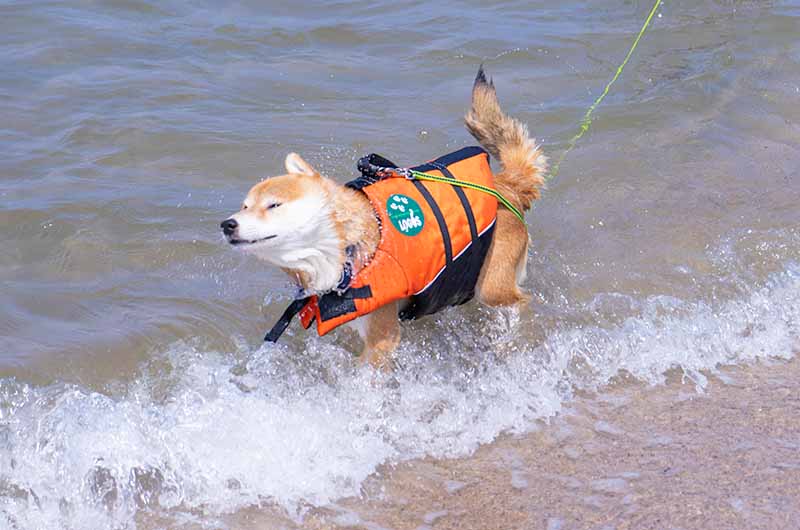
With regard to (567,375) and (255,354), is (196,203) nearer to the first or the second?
(255,354)

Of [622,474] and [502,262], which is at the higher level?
[502,262]

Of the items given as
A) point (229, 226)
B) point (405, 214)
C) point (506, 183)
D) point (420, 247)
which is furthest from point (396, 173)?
point (229, 226)

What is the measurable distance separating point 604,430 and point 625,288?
1634 mm

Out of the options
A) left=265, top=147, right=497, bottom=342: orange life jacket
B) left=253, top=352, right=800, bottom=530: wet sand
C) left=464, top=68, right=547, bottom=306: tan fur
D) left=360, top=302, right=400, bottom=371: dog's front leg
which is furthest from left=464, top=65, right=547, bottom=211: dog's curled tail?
left=253, top=352, right=800, bottom=530: wet sand

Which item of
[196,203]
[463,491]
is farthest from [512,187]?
[196,203]

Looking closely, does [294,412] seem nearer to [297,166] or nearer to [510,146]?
[297,166]

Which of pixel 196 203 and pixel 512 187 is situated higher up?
pixel 512 187

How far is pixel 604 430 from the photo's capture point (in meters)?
4.84

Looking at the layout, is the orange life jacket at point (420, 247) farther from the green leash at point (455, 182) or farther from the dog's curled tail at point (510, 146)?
the dog's curled tail at point (510, 146)

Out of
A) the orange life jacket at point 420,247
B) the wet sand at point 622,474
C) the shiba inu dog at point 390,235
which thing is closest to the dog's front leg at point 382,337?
the shiba inu dog at point 390,235

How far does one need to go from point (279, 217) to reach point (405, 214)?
82cm

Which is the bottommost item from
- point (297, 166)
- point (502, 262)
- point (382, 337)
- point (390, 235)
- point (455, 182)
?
point (382, 337)

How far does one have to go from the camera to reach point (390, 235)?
4852 mm

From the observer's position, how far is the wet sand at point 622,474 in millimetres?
4133
